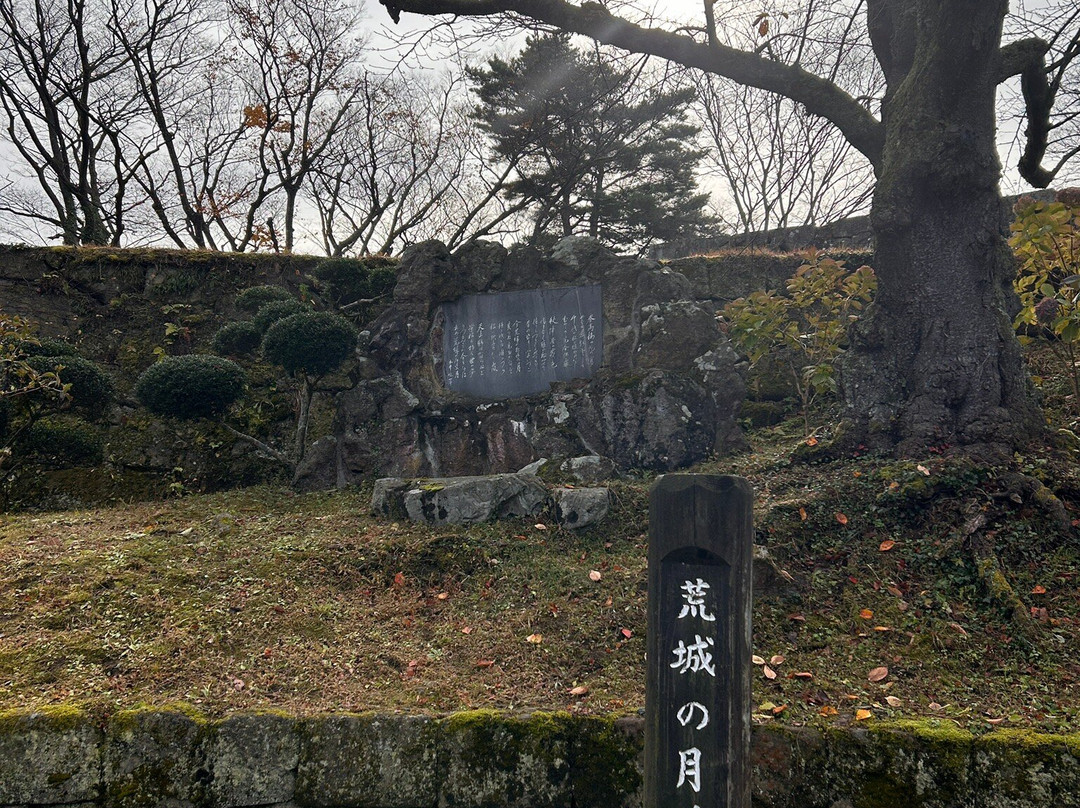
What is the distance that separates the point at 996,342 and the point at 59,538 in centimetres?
738

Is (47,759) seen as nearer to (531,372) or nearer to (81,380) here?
(531,372)

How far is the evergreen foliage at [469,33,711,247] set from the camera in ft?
51.2

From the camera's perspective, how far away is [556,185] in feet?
55.7

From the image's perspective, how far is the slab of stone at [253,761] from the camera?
315 cm

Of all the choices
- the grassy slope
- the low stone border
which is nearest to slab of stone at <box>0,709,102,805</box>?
the low stone border

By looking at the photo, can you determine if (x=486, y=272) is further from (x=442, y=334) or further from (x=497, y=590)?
(x=497, y=590)

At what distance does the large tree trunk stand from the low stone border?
3.01m

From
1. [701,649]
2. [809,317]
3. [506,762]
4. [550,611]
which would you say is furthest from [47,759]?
[809,317]

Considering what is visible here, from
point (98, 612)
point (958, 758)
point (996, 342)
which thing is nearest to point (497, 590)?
point (98, 612)

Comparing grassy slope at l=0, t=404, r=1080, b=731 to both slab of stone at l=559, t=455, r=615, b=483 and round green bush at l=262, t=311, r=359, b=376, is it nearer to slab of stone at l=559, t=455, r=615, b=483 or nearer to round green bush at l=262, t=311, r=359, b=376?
slab of stone at l=559, t=455, r=615, b=483

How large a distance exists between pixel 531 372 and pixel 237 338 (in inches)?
186

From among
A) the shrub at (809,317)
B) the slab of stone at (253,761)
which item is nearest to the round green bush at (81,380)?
the slab of stone at (253,761)

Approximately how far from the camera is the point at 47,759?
3.15 meters

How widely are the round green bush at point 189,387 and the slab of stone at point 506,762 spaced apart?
5911 millimetres
